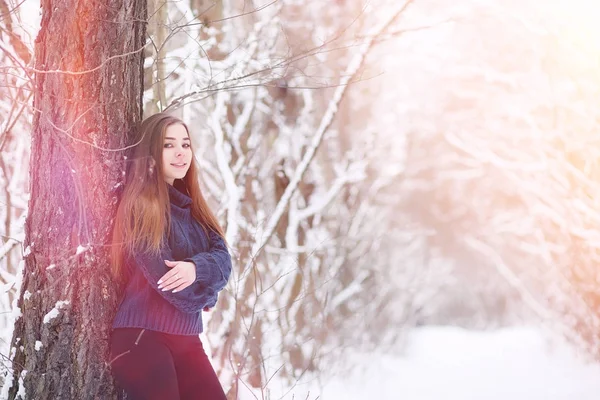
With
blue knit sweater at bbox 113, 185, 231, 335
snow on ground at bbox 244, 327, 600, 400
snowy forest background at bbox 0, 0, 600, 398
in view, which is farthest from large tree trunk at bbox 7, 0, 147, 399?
snow on ground at bbox 244, 327, 600, 400

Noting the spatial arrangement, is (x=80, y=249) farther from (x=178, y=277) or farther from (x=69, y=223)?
(x=178, y=277)

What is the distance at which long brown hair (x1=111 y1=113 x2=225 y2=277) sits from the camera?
2732 mm

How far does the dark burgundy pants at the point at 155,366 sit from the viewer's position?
2.70 metres

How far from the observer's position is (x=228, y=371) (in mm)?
5426

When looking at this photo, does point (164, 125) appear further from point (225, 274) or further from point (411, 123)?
point (411, 123)

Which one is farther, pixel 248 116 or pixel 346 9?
pixel 346 9

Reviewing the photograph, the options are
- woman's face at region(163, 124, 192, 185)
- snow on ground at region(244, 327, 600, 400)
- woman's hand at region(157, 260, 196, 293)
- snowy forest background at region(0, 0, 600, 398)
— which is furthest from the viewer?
snow on ground at region(244, 327, 600, 400)

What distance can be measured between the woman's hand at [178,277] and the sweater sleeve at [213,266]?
0.11 ft

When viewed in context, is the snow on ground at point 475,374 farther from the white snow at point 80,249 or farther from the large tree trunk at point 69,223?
the white snow at point 80,249

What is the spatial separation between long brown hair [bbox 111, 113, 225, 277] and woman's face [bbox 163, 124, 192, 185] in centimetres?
3

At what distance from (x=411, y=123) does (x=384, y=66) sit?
227cm

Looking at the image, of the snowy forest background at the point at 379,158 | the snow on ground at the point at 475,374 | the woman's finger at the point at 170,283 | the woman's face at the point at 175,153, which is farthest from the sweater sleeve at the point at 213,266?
the snow on ground at the point at 475,374

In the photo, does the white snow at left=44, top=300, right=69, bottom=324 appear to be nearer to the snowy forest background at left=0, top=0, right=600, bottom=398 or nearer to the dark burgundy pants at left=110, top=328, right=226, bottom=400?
the dark burgundy pants at left=110, top=328, right=226, bottom=400

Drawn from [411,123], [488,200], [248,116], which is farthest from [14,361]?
[488,200]
